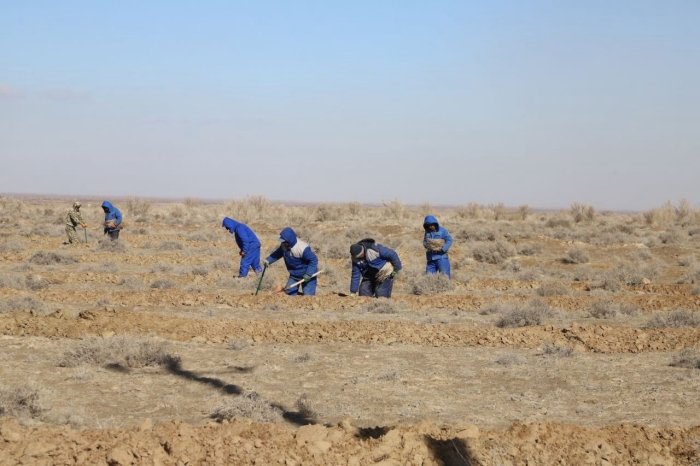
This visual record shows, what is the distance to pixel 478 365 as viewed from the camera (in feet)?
36.4

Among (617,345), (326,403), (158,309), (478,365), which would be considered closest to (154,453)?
(326,403)

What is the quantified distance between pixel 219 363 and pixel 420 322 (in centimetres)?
454

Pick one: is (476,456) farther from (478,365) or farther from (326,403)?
(478,365)

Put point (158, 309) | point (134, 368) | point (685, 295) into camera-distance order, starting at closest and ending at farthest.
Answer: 1. point (134, 368)
2. point (158, 309)
3. point (685, 295)

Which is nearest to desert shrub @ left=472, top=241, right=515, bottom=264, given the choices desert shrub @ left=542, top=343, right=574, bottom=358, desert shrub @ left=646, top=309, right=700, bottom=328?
desert shrub @ left=646, top=309, right=700, bottom=328

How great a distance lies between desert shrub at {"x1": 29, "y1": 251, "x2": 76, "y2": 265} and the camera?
23.9 m

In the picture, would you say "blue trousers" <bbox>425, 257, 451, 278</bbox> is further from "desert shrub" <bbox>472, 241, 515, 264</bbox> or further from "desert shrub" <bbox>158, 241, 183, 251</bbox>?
"desert shrub" <bbox>158, 241, 183, 251</bbox>

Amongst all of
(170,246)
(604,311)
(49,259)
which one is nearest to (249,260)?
(49,259)

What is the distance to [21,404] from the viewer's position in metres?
8.16

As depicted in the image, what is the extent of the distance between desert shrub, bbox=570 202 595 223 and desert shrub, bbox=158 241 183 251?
26.5 metres

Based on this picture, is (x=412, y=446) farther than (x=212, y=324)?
No

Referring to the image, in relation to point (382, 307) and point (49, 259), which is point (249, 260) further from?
point (49, 259)

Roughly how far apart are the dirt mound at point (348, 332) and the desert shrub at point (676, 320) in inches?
36.8

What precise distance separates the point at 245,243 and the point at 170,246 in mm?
12648
